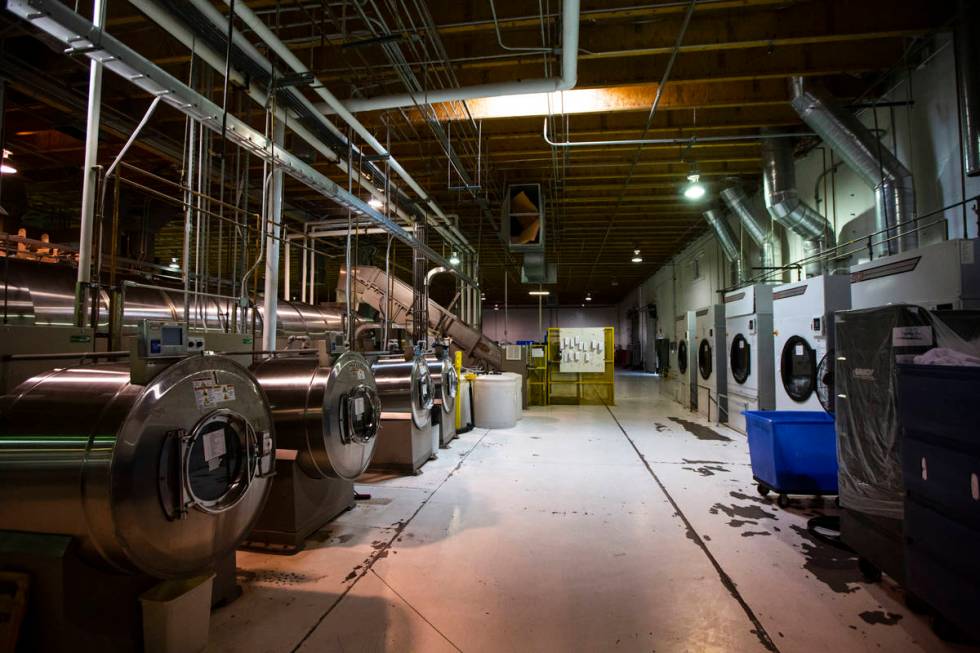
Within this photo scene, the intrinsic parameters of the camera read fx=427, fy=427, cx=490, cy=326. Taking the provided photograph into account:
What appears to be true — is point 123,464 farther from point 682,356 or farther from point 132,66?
point 682,356

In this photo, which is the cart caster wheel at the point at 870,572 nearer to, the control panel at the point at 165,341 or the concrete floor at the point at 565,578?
the concrete floor at the point at 565,578

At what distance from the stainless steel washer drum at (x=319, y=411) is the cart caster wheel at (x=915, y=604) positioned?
3121 millimetres

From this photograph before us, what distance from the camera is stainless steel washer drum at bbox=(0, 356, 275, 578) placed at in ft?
4.53

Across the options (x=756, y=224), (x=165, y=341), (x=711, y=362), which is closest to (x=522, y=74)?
(x=165, y=341)

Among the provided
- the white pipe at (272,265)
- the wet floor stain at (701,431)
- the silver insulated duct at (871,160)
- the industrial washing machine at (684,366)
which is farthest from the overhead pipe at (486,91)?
the industrial washing machine at (684,366)

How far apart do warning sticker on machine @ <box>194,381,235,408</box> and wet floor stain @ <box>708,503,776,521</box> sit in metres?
3.41

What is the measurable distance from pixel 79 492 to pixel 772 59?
5975 mm

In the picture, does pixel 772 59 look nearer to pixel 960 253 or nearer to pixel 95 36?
pixel 960 253

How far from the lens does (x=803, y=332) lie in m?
4.58

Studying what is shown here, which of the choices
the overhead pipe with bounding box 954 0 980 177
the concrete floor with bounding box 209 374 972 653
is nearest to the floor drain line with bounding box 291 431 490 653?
the concrete floor with bounding box 209 374 972 653

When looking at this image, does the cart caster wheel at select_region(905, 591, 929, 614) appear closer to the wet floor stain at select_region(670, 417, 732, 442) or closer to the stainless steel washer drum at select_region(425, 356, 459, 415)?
the wet floor stain at select_region(670, 417, 732, 442)

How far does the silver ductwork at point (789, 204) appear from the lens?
Result: 533 centimetres

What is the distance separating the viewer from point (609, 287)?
1916 centimetres

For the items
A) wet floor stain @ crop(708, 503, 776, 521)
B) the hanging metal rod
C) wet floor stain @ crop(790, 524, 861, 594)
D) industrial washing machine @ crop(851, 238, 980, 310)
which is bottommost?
wet floor stain @ crop(790, 524, 861, 594)
